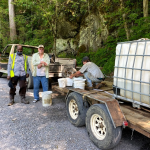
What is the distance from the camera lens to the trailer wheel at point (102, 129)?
2.26 meters

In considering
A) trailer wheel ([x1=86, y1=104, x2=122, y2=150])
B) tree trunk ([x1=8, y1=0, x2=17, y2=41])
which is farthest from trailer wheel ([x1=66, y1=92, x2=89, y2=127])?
tree trunk ([x1=8, y1=0, x2=17, y2=41])

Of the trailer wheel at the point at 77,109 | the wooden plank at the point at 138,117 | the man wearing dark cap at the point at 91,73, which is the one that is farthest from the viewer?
the man wearing dark cap at the point at 91,73

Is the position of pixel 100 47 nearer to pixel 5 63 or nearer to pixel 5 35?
pixel 5 63

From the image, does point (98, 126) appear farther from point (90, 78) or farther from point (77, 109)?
point (90, 78)

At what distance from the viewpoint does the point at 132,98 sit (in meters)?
2.51

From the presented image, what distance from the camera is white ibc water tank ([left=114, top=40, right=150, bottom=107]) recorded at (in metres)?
2.24

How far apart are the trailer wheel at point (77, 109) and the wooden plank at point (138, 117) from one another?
845 mm

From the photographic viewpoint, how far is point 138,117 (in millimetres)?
2348

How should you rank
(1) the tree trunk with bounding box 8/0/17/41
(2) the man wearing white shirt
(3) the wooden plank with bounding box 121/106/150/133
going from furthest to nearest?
1. (1) the tree trunk with bounding box 8/0/17/41
2. (2) the man wearing white shirt
3. (3) the wooden plank with bounding box 121/106/150/133

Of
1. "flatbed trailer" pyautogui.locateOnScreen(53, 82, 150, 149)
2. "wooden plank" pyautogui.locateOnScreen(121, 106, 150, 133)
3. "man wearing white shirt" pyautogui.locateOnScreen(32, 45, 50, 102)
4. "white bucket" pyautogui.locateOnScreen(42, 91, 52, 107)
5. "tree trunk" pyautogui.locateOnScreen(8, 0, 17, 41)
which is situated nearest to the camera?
"wooden plank" pyautogui.locateOnScreen(121, 106, 150, 133)

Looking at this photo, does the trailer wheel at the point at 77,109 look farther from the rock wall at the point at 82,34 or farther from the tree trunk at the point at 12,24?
the tree trunk at the point at 12,24

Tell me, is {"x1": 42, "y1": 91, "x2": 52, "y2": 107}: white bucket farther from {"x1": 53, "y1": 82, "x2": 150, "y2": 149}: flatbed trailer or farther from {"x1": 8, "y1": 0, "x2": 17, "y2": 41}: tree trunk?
{"x1": 8, "y1": 0, "x2": 17, "y2": 41}: tree trunk

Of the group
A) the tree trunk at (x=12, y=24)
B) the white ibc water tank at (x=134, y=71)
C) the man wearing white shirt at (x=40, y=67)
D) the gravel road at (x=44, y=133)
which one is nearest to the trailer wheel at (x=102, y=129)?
the gravel road at (x=44, y=133)

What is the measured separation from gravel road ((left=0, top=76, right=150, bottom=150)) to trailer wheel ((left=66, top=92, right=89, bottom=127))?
17cm
